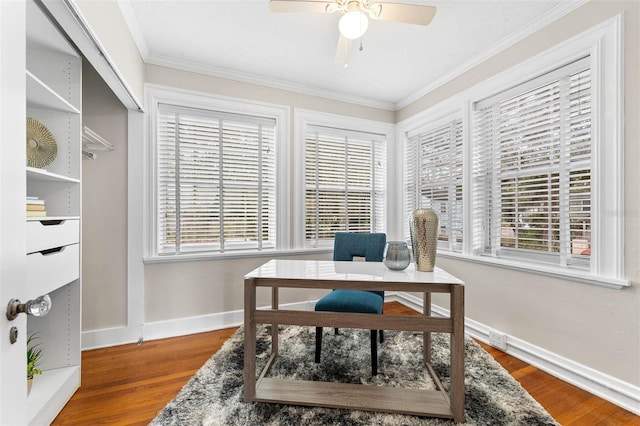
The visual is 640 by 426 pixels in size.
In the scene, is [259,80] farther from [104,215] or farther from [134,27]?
[104,215]

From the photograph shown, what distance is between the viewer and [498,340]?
2.32 meters

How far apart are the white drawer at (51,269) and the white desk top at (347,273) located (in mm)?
1038

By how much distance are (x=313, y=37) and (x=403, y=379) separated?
106 inches

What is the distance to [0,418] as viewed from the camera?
59 cm

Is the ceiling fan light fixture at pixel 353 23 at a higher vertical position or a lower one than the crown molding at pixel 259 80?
lower

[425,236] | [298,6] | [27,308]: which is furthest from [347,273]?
[298,6]

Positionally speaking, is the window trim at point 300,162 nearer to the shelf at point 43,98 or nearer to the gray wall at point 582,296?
the gray wall at point 582,296

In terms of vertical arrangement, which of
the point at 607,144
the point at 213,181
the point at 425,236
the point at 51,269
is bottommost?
the point at 51,269

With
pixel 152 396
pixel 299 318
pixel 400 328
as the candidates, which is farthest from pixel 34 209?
pixel 400 328

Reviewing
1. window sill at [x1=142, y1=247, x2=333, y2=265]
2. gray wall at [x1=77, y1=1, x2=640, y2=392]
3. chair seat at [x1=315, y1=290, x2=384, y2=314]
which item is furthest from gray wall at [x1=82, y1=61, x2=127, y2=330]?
chair seat at [x1=315, y1=290, x2=384, y2=314]

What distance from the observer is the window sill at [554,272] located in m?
1.71

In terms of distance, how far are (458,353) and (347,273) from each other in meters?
0.72

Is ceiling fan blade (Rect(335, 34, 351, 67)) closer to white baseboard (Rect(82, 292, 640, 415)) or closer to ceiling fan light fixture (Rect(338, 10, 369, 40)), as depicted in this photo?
ceiling fan light fixture (Rect(338, 10, 369, 40))

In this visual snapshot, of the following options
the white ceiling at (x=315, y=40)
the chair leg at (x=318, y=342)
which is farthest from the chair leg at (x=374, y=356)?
the white ceiling at (x=315, y=40)
